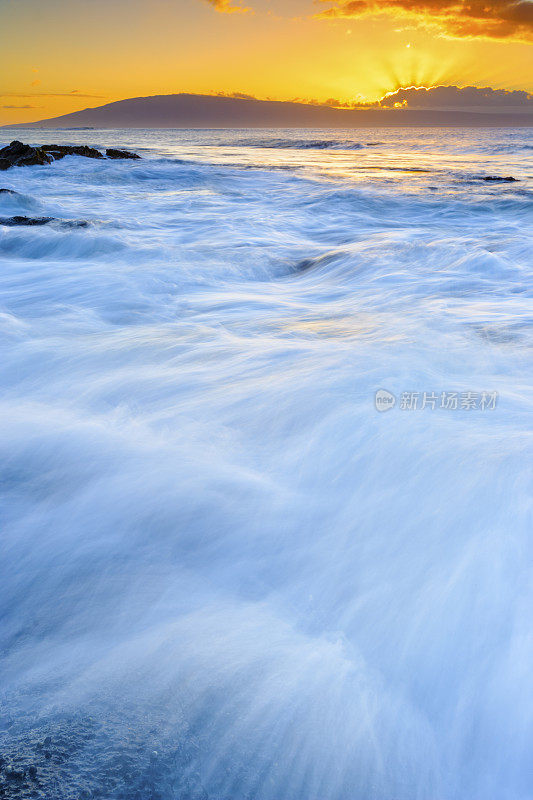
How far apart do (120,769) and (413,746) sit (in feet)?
2.04

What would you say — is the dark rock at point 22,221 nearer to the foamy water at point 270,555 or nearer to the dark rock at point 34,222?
the dark rock at point 34,222

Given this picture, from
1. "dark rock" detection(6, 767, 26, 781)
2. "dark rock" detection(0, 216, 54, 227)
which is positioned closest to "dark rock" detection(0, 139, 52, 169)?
"dark rock" detection(0, 216, 54, 227)

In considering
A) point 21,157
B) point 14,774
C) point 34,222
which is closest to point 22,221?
point 34,222

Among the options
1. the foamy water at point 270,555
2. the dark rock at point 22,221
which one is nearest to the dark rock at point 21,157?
the dark rock at point 22,221

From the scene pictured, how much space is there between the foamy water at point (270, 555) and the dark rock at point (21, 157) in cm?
1618

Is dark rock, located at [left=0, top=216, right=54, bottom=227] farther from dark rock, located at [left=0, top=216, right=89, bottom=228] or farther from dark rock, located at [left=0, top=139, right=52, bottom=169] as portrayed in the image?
dark rock, located at [left=0, top=139, right=52, bottom=169]

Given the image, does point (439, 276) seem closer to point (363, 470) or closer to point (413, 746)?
point (363, 470)

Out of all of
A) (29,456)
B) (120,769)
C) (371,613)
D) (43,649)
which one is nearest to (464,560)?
(371,613)

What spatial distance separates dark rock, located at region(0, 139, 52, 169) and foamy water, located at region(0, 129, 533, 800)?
53.1 ft

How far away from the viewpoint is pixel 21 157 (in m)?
16.9

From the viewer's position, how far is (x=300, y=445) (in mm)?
2045

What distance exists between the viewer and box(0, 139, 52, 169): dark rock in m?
16.4

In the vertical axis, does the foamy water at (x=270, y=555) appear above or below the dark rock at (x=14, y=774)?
above

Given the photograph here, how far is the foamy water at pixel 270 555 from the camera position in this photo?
104cm
